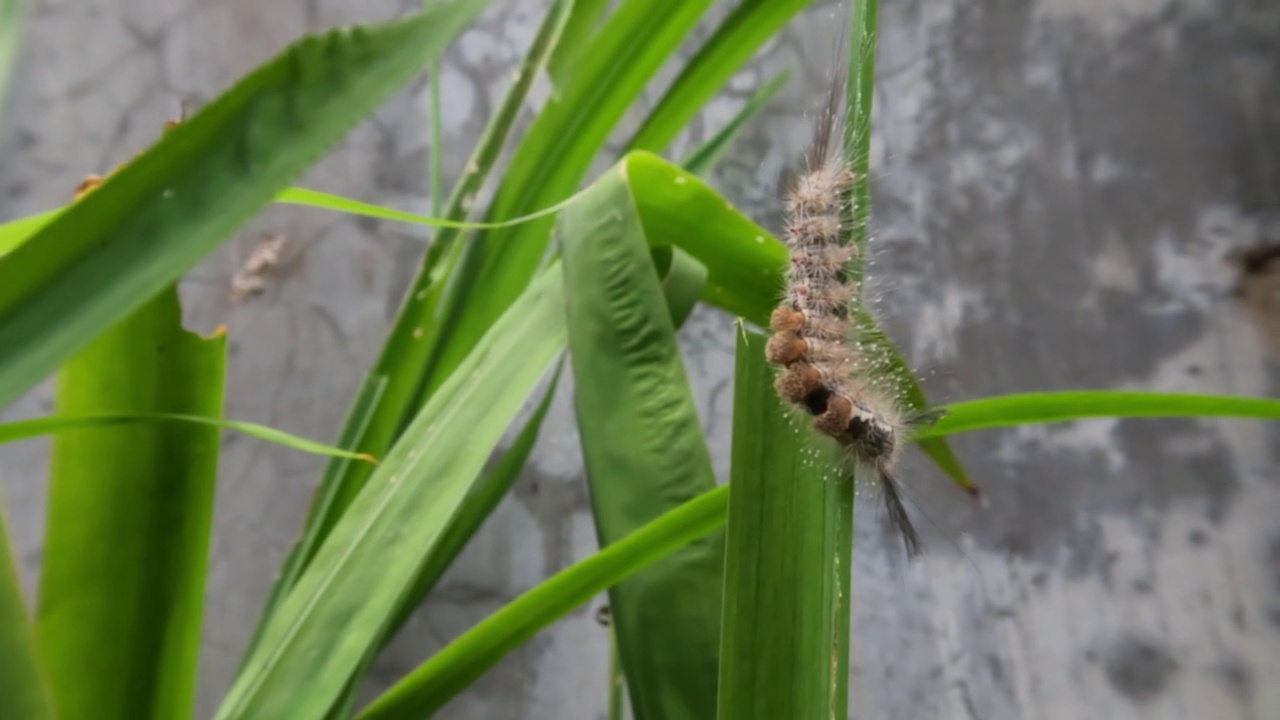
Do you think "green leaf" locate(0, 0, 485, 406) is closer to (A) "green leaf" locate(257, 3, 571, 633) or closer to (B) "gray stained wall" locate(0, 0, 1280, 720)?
(A) "green leaf" locate(257, 3, 571, 633)

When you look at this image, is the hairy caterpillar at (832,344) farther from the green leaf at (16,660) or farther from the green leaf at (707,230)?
the green leaf at (16,660)

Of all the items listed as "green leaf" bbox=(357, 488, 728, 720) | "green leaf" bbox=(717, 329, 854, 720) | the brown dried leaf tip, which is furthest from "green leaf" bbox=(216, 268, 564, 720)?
the brown dried leaf tip

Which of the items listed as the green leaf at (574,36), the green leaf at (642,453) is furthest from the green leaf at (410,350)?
the green leaf at (642,453)

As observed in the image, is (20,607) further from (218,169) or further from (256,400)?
(256,400)

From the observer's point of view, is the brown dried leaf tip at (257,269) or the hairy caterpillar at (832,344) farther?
the brown dried leaf tip at (257,269)

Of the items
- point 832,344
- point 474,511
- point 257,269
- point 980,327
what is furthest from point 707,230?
point 257,269

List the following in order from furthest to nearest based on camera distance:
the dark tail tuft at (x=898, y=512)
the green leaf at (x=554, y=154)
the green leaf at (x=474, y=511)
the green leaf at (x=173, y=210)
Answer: the green leaf at (x=474, y=511), the green leaf at (x=554, y=154), the dark tail tuft at (x=898, y=512), the green leaf at (x=173, y=210)

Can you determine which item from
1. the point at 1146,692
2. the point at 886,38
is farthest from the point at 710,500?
the point at 886,38
